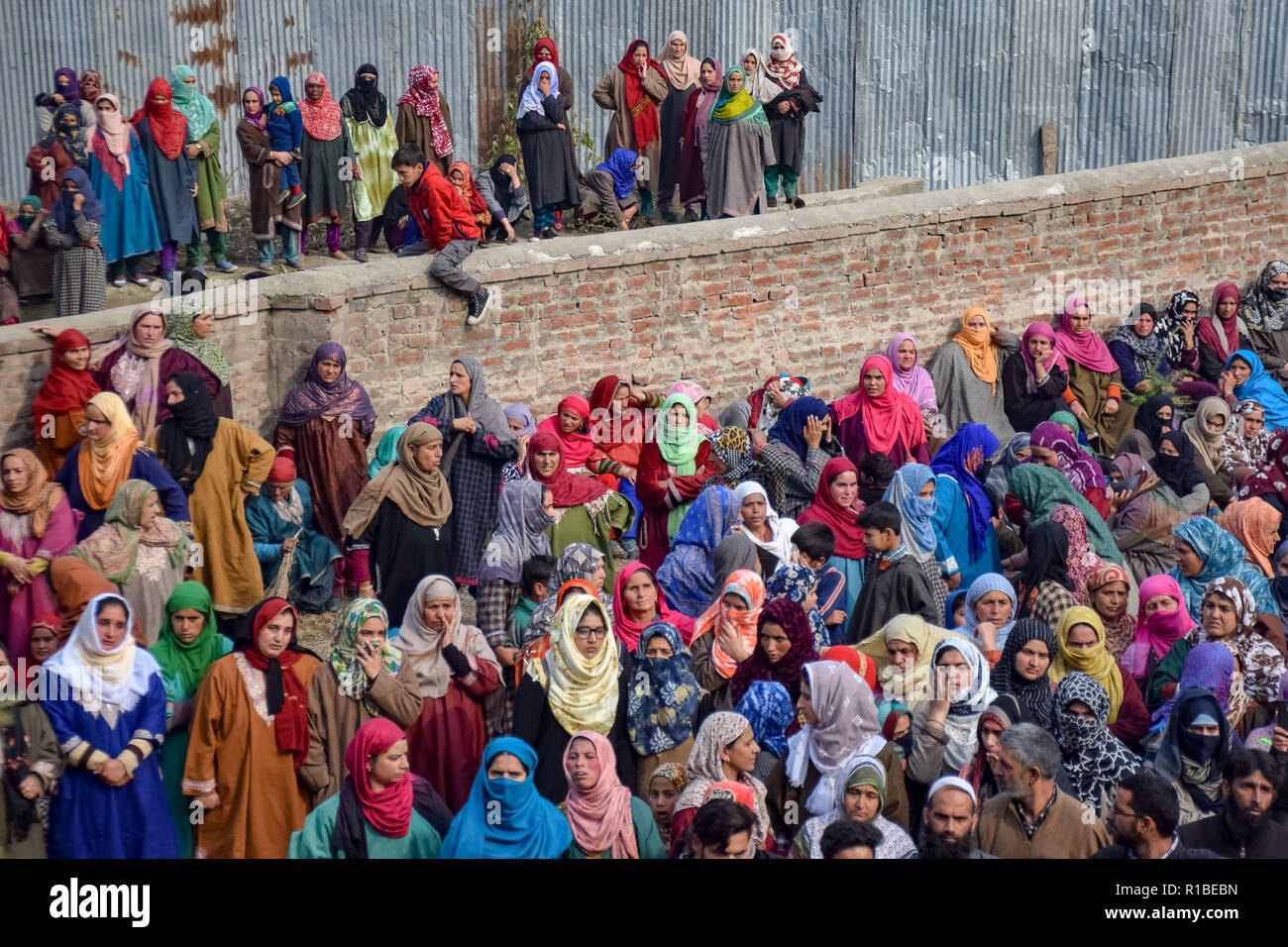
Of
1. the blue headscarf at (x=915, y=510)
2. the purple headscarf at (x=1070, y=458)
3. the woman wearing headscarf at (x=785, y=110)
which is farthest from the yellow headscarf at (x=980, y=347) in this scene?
the blue headscarf at (x=915, y=510)

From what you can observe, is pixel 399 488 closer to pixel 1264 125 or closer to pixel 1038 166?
pixel 1038 166

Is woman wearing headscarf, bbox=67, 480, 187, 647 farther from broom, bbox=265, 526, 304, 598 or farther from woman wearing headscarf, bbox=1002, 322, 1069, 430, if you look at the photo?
woman wearing headscarf, bbox=1002, 322, 1069, 430

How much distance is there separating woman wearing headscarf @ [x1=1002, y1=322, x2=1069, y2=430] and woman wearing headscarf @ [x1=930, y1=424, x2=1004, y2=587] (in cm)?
175

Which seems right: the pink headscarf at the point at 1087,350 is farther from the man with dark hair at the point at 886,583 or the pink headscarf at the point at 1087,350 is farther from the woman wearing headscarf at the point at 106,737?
the woman wearing headscarf at the point at 106,737

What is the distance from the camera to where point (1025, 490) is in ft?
27.7

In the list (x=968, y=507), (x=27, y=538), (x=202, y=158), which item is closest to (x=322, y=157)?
(x=202, y=158)

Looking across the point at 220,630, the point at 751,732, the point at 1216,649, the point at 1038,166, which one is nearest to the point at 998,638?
the point at 1216,649

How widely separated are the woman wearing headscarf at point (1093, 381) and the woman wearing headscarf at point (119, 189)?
5.59 metres

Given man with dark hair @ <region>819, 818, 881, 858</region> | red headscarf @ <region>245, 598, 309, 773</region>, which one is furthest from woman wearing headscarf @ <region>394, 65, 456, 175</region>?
man with dark hair @ <region>819, 818, 881, 858</region>

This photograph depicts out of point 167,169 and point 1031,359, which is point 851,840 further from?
point 167,169

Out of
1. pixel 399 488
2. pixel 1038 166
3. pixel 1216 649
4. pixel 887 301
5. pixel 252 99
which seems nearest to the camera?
pixel 1216 649

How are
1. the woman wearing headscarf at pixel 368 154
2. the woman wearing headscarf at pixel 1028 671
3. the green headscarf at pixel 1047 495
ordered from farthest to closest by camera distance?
the woman wearing headscarf at pixel 368 154 < the green headscarf at pixel 1047 495 < the woman wearing headscarf at pixel 1028 671

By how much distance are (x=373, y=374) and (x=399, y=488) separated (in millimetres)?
1723

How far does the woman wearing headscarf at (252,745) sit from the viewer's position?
611 centimetres
